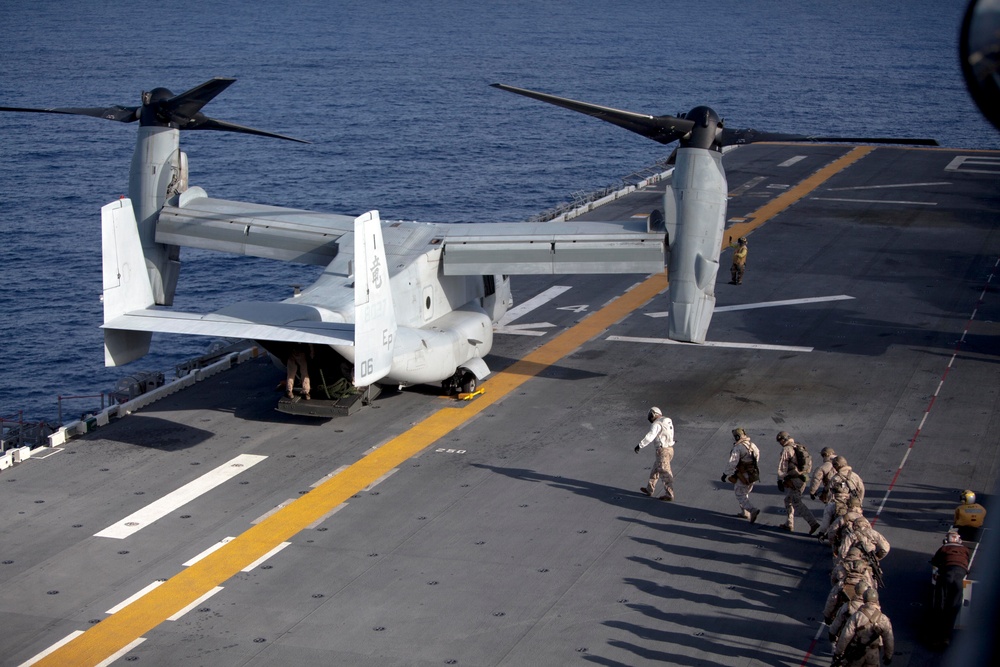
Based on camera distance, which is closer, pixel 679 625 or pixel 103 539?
pixel 679 625

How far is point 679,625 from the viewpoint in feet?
58.0

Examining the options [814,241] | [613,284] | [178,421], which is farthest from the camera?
[814,241]

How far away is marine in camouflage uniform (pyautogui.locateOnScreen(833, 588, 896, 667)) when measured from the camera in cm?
1500

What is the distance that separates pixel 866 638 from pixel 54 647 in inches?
457

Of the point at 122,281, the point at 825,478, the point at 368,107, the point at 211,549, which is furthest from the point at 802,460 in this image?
the point at 368,107

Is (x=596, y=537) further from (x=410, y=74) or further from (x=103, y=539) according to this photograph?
(x=410, y=74)

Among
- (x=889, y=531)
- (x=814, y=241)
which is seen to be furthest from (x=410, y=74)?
(x=889, y=531)

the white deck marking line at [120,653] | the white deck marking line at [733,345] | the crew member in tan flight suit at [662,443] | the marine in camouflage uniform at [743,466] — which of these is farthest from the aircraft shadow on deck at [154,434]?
the white deck marking line at [733,345]

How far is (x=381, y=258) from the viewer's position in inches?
920

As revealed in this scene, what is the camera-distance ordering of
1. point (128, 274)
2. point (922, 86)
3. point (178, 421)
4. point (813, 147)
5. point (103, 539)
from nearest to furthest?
point (103, 539) < point (128, 274) < point (178, 421) < point (813, 147) < point (922, 86)

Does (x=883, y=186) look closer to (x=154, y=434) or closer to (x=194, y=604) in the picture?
(x=154, y=434)

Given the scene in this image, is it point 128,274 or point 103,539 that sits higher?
point 128,274

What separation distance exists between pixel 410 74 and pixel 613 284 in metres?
84.8

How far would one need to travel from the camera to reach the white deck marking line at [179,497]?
21.2 metres
